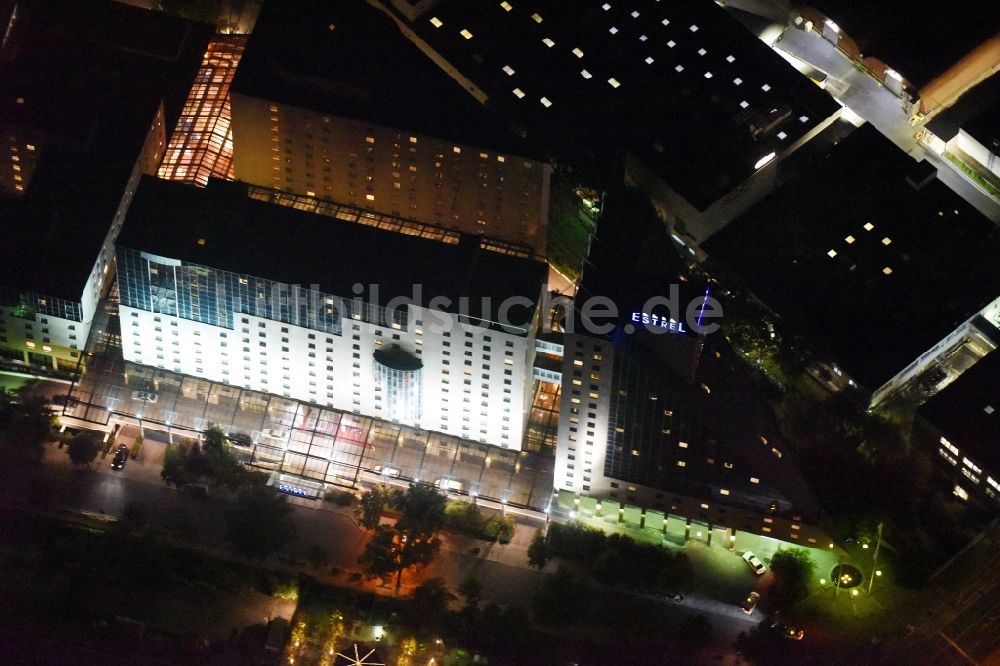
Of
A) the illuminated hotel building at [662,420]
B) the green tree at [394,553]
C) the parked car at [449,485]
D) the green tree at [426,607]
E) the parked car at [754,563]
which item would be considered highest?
the illuminated hotel building at [662,420]

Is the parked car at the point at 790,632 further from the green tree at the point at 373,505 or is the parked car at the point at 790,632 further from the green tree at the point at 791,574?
the green tree at the point at 373,505

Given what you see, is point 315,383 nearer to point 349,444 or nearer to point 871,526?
point 349,444

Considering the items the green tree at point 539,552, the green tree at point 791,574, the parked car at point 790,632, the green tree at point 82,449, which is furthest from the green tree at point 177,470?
the parked car at point 790,632

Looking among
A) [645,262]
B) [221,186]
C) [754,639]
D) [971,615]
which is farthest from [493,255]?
[971,615]

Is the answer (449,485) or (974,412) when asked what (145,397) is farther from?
(974,412)

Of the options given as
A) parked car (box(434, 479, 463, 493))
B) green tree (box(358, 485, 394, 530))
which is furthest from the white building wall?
green tree (box(358, 485, 394, 530))
